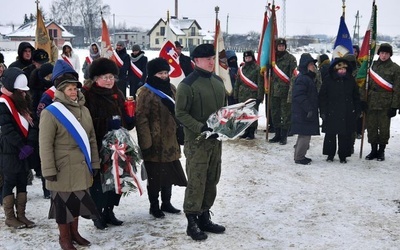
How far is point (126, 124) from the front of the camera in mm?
5082

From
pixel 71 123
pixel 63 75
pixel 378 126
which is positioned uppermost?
pixel 63 75

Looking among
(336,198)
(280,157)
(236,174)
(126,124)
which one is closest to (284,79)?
(280,157)

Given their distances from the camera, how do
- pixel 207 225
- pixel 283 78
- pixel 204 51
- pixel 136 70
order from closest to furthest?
pixel 204 51
pixel 207 225
pixel 283 78
pixel 136 70

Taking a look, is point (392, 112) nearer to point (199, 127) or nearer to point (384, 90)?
point (384, 90)

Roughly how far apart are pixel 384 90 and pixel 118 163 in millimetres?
5248

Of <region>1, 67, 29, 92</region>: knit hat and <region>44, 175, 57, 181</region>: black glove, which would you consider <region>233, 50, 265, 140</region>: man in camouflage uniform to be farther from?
<region>44, 175, 57, 181</region>: black glove

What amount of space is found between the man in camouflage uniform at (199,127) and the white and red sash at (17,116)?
173cm

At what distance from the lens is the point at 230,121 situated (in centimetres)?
442

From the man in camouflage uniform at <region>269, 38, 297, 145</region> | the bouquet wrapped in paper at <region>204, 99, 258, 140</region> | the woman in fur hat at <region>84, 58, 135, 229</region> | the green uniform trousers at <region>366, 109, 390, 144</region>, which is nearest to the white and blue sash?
the woman in fur hat at <region>84, 58, 135, 229</region>

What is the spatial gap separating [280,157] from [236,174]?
1433 millimetres

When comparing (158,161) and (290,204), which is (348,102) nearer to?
(290,204)

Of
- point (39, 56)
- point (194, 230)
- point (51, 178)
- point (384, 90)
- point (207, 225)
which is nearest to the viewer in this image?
point (51, 178)

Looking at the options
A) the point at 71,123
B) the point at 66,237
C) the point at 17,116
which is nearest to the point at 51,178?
the point at 71,123

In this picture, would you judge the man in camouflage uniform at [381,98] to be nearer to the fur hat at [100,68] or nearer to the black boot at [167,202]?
the black boot at [167,202]
